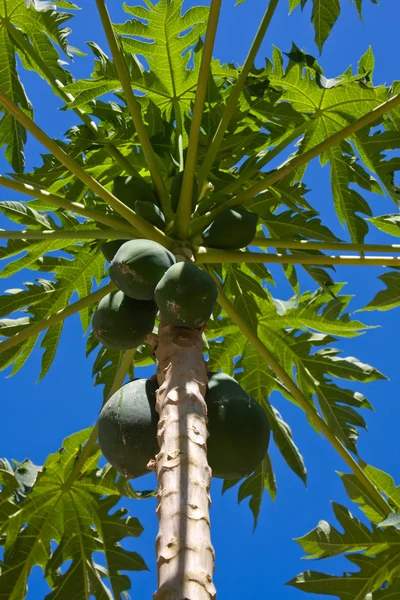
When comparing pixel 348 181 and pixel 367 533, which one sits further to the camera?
pixel 348 181

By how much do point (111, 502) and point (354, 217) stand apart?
187 cm

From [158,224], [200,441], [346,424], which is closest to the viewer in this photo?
[200,441]

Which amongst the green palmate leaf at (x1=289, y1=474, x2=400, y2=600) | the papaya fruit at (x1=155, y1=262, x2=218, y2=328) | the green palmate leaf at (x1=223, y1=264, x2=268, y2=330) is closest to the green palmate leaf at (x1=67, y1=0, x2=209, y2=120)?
the green palmate leaf at (x1=223, y1=264, x2=268, y2=330)

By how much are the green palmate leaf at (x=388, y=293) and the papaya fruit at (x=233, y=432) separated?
3.66 ft

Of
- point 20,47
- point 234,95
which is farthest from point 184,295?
point 20,47

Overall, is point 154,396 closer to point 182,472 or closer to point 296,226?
point 182,472

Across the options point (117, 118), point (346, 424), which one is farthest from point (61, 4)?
point (346, 424)

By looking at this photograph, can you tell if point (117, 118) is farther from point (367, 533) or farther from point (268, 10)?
point (367, 533)

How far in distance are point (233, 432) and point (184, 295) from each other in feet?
1.68

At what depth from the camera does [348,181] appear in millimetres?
3855

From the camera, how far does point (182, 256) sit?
3037 millimetres

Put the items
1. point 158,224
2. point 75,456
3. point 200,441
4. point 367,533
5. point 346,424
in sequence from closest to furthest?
point 200,441 < point 158,224 < point 367,533 < point 346,424 < point 75,456

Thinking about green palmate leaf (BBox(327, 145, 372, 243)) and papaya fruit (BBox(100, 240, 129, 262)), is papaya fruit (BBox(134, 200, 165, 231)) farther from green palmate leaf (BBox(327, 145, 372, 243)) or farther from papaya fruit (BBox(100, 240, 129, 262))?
green palmate leaf (BBox(327, 145, 372, 243))

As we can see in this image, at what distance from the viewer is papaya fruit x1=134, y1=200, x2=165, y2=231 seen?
3158mm
